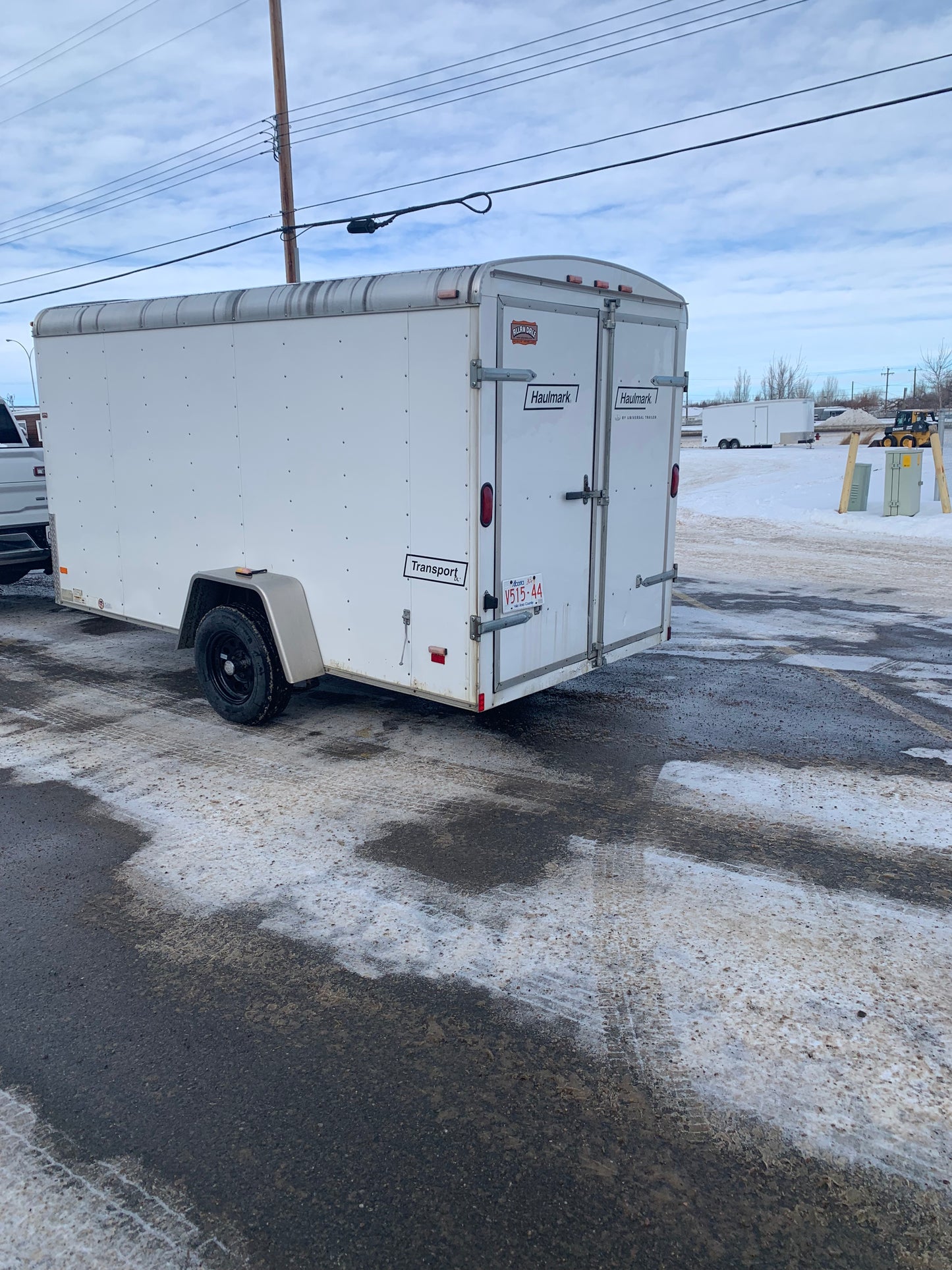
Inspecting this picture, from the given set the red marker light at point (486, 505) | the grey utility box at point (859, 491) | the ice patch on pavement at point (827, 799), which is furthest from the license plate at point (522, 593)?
the grey utility box at point (859, 491)

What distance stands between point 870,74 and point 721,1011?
13011 millimetres

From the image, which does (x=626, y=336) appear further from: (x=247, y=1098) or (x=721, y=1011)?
(x=247, y=1098)

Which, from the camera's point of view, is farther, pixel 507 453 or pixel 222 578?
pixel 222 578

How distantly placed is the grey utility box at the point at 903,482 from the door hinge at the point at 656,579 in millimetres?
12898

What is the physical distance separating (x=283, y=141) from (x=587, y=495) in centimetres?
1409

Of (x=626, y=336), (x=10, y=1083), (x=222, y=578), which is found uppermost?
(x=626, y=336)

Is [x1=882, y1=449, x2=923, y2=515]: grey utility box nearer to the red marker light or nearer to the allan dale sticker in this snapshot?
the allan dale sticker

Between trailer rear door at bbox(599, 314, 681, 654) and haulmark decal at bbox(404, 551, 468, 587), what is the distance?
139cm

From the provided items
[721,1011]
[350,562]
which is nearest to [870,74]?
[350,562]

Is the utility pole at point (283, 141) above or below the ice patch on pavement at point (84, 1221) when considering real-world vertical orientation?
above

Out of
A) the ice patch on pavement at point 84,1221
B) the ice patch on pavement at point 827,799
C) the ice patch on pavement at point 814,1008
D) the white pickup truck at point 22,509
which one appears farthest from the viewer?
the white pickup truck at point 22,509

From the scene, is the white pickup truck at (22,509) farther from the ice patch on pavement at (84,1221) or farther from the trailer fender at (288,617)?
the ice patch on pavement at (84,1221)

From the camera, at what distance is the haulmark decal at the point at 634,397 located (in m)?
6.45

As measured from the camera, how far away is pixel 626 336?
21.0ft
